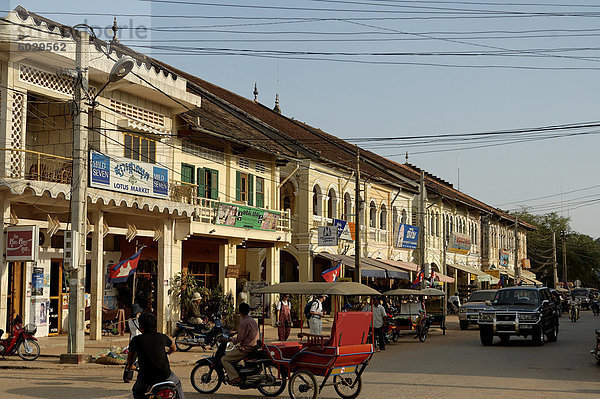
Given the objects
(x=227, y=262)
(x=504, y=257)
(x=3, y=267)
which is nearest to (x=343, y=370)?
(x=3, y=267)

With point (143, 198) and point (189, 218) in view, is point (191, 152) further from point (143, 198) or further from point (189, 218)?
point (143, 198)

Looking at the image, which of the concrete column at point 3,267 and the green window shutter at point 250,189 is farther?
the green window shutter at point 250,189

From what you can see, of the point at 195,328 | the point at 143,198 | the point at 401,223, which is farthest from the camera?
the point at 401,223

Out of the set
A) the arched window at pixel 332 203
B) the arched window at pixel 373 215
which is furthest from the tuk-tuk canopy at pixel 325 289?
the arched window at pixel 373 215

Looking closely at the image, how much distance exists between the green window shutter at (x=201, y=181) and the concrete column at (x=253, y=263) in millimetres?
8066

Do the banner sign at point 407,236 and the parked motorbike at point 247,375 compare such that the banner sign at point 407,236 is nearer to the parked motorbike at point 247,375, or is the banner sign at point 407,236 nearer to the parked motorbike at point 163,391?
the parked motorbike at point 247,375

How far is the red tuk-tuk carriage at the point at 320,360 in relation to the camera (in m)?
12.0

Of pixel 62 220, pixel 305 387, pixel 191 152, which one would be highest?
pixel 191 152

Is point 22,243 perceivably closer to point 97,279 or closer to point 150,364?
point 97,279

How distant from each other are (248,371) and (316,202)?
24635 mm

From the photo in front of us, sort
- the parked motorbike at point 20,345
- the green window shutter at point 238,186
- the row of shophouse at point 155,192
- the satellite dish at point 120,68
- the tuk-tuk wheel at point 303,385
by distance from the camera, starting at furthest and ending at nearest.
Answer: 1. the green window shutter at point 238,186
2. the row of shophouse at point 155,192
3. the satellite dish at point 120,68
4. the parked motorbike at point 20,345
5. the tuk-tuk wheel at point 303,385

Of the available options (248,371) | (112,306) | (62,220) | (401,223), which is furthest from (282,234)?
(248,371)

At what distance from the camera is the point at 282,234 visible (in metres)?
→ 31.8

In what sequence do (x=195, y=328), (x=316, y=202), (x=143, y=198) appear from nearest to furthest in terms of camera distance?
(x=195, y=328) < (x=143, y=198) < (x=316, y=202)
